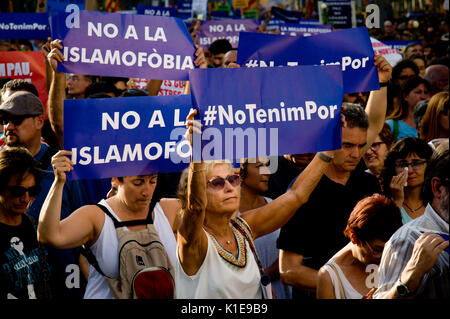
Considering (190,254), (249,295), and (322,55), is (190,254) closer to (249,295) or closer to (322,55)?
→ (249,295)

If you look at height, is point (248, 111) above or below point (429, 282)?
above

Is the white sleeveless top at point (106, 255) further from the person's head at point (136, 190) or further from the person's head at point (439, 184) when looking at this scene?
the person's head at point (439, 184)

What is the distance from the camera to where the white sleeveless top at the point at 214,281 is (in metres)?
3.12

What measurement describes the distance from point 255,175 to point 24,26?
5.14m

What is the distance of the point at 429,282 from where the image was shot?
259 centimetres

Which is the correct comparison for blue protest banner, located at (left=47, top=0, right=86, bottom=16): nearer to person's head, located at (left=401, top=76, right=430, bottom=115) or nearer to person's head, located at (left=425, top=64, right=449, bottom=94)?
person's head, located at (left=401, top=76, right=430, bottom=115)

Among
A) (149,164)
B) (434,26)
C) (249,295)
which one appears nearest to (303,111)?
(149,164)

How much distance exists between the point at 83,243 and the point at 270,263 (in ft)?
4.40

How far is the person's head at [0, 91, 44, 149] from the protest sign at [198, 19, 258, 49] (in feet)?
23.5

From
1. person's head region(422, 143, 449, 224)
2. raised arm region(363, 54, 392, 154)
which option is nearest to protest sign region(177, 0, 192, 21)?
raised arm region(363, 54, 392, 154)

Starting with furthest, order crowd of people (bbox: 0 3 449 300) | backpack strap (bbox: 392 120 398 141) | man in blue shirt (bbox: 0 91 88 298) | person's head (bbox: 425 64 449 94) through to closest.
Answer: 1. person's head (bbox: 425 64 449 94)
2. backpack strap (bbox: 392 120 398 141)
3. man in blue shirt (bbox: 0 91 88 298)
4. crowd of people (bbox: 0 3 449 300)

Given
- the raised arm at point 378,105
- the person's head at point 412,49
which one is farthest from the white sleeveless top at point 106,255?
the person's head at point 412,49

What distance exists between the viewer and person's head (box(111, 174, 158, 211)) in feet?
11.5

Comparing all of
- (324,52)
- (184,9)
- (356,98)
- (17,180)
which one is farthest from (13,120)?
(184,9)
